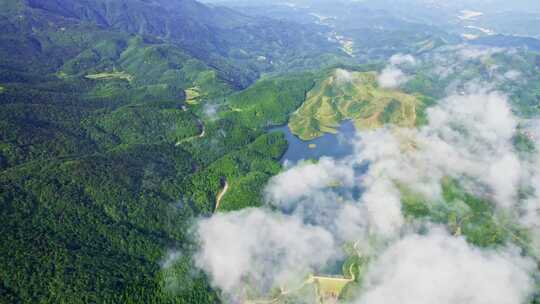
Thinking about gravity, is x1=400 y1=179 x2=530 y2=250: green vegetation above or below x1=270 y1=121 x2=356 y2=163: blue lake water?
above

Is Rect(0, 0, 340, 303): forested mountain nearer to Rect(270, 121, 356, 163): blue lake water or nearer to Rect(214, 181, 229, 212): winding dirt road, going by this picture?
Rect(214, 181, 229, 212): winding dirt road

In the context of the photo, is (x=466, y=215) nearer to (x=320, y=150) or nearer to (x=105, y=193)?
(x=320, y=150)

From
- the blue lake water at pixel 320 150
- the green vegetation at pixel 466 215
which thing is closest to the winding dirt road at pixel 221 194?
the blue lake water at pixel 320 150

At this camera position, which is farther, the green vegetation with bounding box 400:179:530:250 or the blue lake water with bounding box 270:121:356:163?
the blue lake water with bounding box 270:121:356:163

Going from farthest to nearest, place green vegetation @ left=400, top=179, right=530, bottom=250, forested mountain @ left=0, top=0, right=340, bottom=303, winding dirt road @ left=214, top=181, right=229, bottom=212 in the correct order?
winding dirt road @ left=214, top=181, right=229, bottom=212
green vegetation @ left=400, top=179, right=530, bottom=250
forested mountain @ left=0, top=0, right=340, bottom=303

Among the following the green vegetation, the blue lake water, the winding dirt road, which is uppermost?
the green vegetation

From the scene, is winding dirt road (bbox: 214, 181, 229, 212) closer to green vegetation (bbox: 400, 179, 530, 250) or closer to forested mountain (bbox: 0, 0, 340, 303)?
forested mountain (bbox: 0, 0, 340, 303)

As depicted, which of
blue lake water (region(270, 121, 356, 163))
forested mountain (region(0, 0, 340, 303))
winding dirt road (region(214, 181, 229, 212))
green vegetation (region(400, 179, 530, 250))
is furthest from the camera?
blue lake water (region(270, 121, 356, 163))

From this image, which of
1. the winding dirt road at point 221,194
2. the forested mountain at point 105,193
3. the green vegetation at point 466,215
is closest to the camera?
the forested mountain at point 105,193

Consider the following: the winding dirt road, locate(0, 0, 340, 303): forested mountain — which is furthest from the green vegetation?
the winding dirt road

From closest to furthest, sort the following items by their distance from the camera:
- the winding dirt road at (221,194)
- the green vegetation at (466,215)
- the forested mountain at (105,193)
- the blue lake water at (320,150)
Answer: the forested mountain at (105,193), the green vegetation at (466,215), the winding dirt road at (221,194), the blue lake water at (320,150)

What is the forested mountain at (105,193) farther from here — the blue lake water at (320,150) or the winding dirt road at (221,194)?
the blue lake water at (320,150)
